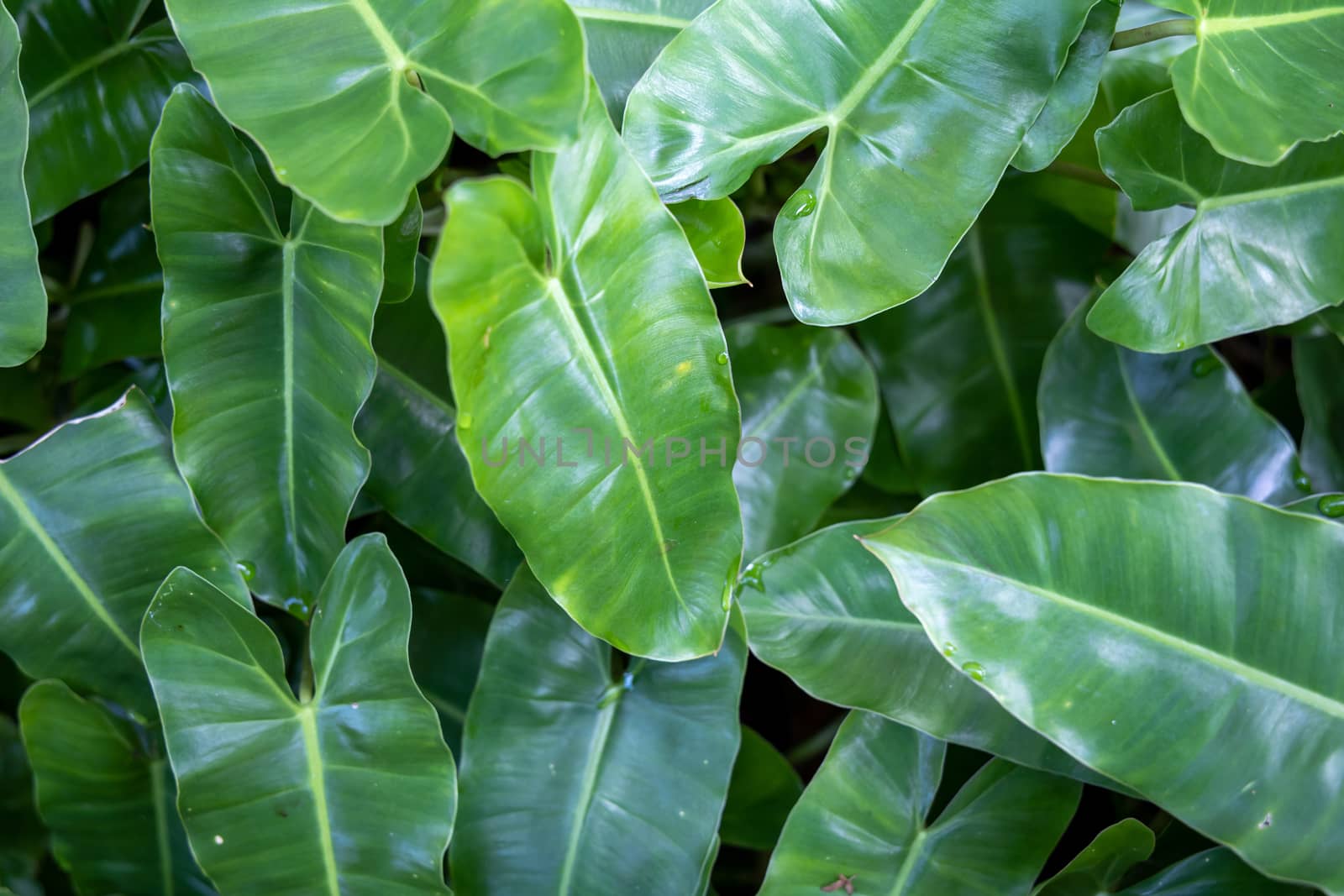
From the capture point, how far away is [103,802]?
2.84 feet

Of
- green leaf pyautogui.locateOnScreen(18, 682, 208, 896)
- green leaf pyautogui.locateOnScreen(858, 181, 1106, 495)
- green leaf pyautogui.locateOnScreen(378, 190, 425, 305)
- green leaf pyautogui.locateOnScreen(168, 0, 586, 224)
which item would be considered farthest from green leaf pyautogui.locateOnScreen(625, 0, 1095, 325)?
green leaf pyautogui.locateOnScreen(18, 682, 208, 896)

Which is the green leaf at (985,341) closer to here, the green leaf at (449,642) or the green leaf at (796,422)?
the green leaf at (796,422)

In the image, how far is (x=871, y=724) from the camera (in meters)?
0.84

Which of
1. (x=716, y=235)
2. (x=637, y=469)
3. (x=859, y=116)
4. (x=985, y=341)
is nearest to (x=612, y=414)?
(x=637, y=469)

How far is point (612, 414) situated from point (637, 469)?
46mm

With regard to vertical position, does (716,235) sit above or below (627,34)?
below

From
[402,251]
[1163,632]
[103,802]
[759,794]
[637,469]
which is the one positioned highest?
[402,251]

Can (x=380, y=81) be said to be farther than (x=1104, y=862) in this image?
No

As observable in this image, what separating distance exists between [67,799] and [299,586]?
1.01 feet

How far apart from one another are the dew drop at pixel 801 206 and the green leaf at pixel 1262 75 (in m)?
0.29

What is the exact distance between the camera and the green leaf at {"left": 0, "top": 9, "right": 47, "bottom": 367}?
71 centimetres

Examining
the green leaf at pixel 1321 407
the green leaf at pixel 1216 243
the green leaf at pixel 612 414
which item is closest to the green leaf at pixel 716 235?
the green leaf at pixel 612 414

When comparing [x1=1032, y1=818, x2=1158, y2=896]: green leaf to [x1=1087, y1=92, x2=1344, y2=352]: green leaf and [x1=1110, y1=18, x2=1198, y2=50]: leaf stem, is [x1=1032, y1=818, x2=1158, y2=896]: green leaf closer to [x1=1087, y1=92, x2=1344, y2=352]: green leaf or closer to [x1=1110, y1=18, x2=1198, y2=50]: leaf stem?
[x1=1087, y1=92, x2=1344, y2=352]: green leaf

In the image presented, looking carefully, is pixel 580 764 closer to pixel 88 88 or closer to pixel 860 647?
pixel 860 647
